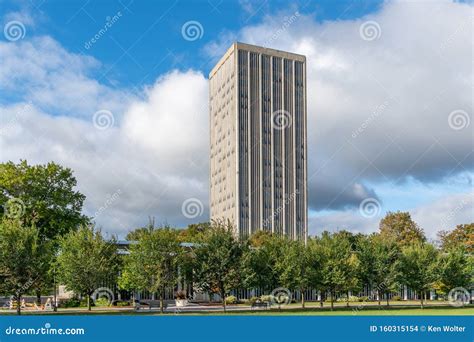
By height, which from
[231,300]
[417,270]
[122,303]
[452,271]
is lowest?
[231,300]

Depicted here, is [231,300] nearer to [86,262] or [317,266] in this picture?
[317,266]

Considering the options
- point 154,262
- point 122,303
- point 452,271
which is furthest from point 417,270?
point 122,303

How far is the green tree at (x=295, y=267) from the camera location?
54.4m

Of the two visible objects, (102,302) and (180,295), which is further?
(180,295)

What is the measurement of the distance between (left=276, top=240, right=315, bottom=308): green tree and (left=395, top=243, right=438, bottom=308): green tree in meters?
11.3

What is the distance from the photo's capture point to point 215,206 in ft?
458

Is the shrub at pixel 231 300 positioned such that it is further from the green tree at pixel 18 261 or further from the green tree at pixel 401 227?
the green tree at pixel 401 227

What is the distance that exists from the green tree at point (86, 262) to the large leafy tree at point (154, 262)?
1746 millimetres

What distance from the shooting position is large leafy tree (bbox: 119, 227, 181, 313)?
1966 inches

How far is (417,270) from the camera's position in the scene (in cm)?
6231

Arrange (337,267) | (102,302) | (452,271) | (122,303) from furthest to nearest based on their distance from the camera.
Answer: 1. (452,271)
2. (122,303)
3. (102,302)
4. (337,267)

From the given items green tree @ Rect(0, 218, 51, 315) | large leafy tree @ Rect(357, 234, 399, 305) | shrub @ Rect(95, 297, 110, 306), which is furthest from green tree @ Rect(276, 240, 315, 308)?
green tree @ Rect(0, 218, 51, 315)

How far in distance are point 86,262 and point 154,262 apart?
570 cm

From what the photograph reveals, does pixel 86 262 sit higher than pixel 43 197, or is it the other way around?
pixel 43 197
